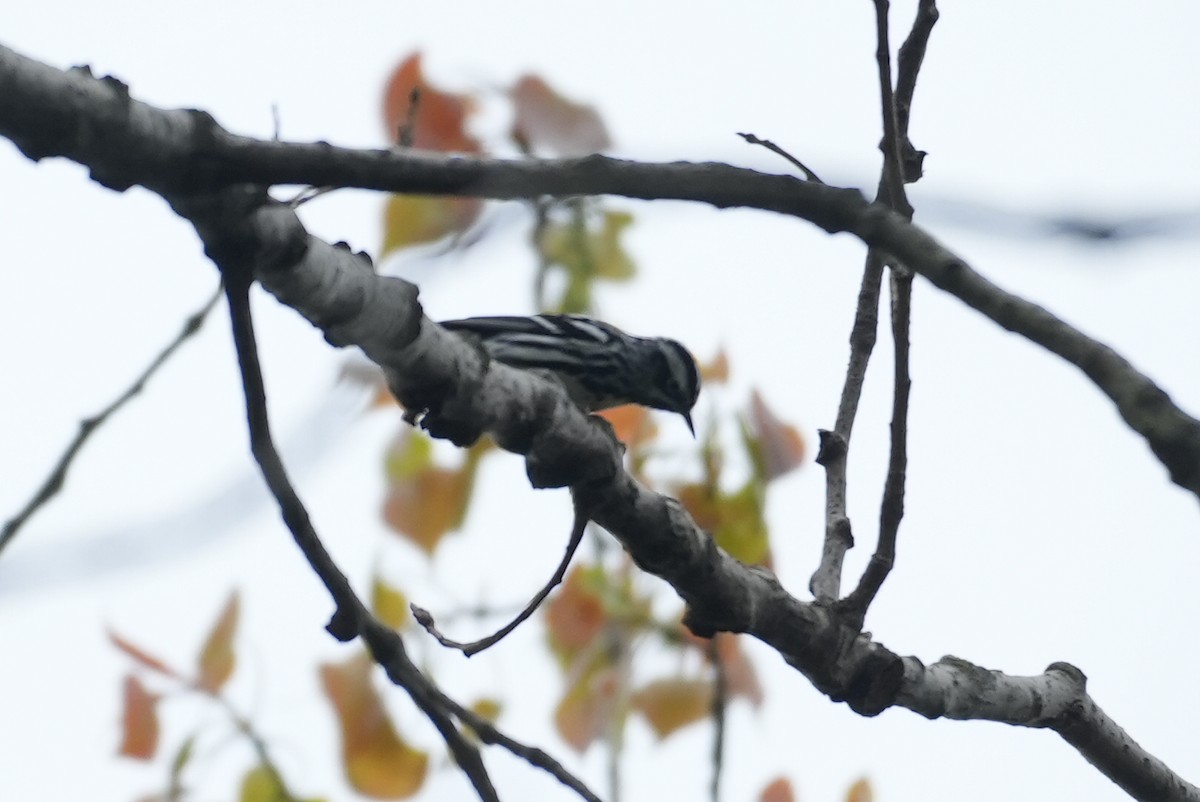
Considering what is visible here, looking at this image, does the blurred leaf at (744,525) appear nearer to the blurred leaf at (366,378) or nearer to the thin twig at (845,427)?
the thin twig at (845,427)

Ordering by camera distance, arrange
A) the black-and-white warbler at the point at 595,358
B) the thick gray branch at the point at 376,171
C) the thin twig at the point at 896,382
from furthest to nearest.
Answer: the black-and-white warbler at the point at 595,358 < the thin twig at the point at 896,382 < the thick gray branch at the point at 376,171

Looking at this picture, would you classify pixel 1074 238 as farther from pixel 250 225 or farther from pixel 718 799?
pixel 718 799

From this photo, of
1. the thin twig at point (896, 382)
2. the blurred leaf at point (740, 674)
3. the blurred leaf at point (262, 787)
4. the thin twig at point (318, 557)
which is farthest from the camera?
the blurred leaf at point (740, 674)

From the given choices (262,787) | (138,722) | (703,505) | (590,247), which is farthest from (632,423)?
(138,722)

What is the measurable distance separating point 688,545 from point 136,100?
6.43 ft

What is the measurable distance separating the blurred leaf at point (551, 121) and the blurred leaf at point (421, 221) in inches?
35.2

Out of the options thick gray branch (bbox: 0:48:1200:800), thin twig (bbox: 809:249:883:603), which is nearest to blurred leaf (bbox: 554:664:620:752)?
thin twig (bbox: 809:249:883:603)

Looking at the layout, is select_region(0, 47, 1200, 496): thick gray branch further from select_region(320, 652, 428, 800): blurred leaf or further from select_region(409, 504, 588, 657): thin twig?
select_region(320, 652, 428, 800): blurred leaf

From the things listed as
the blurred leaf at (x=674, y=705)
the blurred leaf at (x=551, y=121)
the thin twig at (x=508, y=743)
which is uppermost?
the blurred leaf at (x=551, y=121)

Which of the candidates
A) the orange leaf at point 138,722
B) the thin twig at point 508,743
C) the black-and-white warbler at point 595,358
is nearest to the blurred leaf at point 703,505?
the black-and-white warbler at point 595,358

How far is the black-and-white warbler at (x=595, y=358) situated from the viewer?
5.21 m

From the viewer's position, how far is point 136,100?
6.55 ft

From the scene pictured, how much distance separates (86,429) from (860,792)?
11.0 feet

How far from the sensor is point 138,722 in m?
5.30
